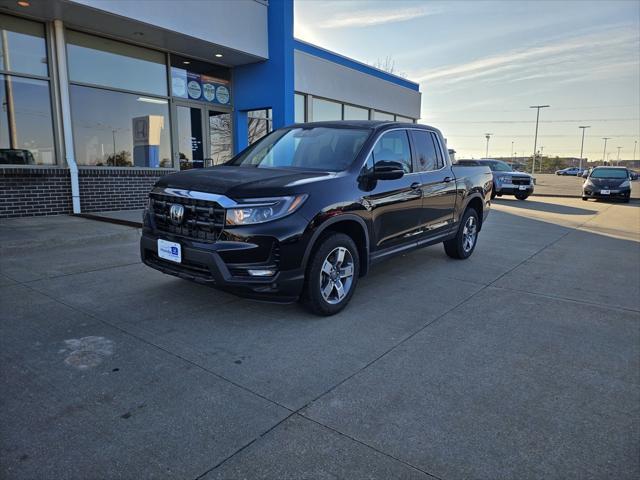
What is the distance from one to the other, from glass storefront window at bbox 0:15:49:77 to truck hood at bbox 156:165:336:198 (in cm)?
682

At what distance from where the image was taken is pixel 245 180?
395 cm

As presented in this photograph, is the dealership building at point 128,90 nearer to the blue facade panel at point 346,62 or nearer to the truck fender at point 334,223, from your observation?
the blue facade panel at point 346,62

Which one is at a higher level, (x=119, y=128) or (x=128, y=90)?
(x=128, y=90)

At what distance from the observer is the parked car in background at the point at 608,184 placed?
18297 mm

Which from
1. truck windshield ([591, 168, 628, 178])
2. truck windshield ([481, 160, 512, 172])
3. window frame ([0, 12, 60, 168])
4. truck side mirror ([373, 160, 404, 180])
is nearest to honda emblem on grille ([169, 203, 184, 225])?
truck side mirror ([373, 160, 404, 180])

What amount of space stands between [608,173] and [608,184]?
3.37 feet

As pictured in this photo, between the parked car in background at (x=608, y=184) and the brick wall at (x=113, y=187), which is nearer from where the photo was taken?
the brick wall at (x=113, y=187)

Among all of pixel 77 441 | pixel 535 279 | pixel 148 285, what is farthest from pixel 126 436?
pixel 535 279

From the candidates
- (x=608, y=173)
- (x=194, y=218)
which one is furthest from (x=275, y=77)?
(x=608, y=173)

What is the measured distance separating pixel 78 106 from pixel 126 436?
9.35 m

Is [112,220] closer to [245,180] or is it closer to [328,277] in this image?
[245,180]

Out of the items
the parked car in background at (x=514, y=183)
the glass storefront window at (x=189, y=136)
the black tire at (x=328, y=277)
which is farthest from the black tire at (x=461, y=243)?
the parked car in background at (x=514, y=183)

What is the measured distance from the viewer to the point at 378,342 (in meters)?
3.71

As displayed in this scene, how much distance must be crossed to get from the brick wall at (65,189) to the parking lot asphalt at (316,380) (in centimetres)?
377
